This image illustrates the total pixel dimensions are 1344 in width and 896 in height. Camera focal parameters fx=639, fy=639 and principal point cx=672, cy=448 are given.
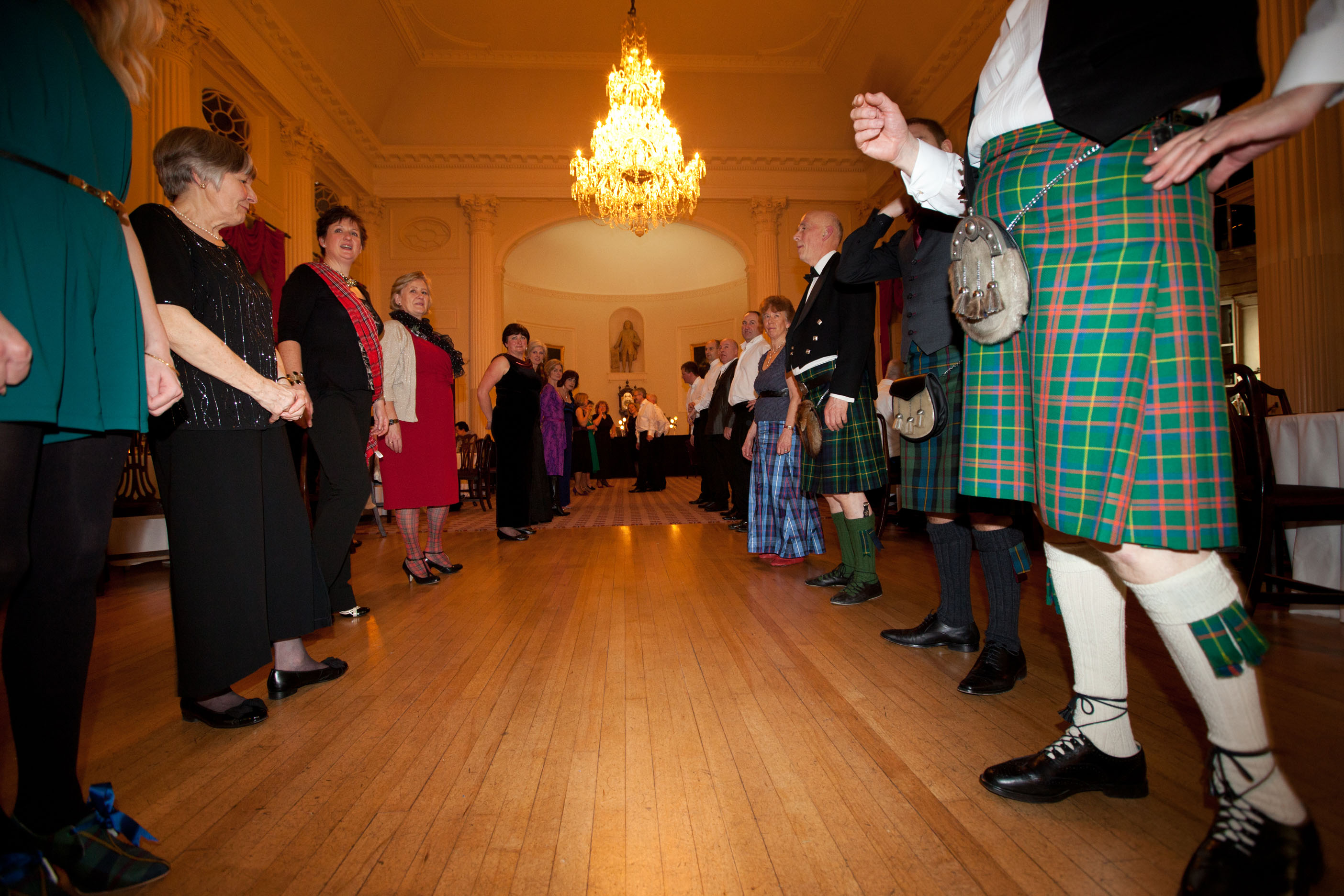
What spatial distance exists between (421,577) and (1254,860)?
299 centimetres

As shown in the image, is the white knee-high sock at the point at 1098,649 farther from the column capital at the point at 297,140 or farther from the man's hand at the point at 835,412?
the column capital at the point at 297,140

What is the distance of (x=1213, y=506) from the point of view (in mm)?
800

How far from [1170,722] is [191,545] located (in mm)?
2006

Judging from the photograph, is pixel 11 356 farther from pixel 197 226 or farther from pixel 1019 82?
pixel 1019 82

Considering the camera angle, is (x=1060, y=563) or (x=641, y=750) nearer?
(x=1060, y=563)

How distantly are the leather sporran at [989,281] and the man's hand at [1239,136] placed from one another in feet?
0.57

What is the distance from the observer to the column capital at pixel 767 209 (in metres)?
10.9

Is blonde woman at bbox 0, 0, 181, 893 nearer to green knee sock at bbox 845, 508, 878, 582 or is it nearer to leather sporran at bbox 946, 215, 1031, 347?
leather sporran at bbox 946, 215, 1031, 347

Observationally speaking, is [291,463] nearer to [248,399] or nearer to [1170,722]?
[248,399]

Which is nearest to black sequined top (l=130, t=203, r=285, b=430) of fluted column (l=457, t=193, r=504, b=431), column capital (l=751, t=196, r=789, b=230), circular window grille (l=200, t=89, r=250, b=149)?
circular window grille (l=200, t=89, r=250, b=149)

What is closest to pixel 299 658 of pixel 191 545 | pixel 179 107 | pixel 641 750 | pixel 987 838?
pixel 191 545

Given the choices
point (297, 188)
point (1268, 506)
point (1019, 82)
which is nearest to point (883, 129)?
point (1019, 82)

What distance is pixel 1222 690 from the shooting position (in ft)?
2.57

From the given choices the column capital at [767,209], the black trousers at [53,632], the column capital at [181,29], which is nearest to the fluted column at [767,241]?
the column capital at [767,209]
